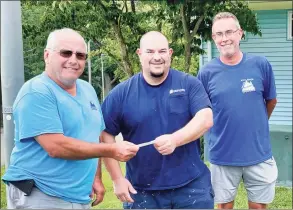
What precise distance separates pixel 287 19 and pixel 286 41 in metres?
0.47

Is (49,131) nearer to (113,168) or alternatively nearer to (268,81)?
(113,168)

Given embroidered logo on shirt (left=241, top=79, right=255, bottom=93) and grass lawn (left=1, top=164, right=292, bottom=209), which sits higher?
embroidered logo on shirt (left=241, top=79, right=255, bottom=93)

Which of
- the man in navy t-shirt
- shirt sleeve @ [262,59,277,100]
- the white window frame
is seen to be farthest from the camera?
the white window frame

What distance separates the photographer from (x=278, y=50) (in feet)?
33.3

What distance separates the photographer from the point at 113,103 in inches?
114

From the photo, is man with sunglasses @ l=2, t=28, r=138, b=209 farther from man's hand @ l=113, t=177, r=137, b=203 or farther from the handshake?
man's hand @ l=113, t=177, r=137, b=203

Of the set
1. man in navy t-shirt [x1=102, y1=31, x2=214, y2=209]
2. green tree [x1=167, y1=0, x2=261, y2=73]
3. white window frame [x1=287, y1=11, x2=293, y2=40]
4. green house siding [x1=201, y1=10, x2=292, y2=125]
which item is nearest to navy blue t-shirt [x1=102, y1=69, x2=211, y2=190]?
man in navy t-shirt [x1=102, y1=31, x2=214, y2=209]

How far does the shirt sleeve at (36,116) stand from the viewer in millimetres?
2242

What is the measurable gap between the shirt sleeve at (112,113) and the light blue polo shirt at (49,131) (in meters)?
0.37

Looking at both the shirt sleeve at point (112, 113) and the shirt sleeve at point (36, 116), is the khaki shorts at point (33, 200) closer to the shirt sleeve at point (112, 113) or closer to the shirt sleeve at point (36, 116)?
the shirt sleeve at point (36, 116)

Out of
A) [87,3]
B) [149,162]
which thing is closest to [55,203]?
[149,162]

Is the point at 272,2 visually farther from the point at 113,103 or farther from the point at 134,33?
the point at 113,103

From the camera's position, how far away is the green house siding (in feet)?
33.1

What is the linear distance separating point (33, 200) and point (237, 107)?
64.2 inches
